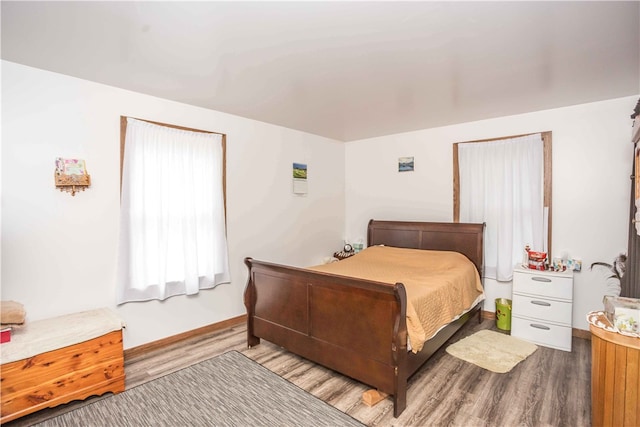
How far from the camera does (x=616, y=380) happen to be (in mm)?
1688

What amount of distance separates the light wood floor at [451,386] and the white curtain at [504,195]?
43.6 inches

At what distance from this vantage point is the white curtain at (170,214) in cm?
297

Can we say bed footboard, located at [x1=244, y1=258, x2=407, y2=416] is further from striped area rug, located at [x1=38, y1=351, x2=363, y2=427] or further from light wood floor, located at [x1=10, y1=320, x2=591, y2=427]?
striped area rug, located at [x1=38, y1=351, x2=363, y2=427]

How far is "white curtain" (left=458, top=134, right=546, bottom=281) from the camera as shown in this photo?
11.8 feet

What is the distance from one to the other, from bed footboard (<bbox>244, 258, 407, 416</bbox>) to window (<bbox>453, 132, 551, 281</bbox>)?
2375mm

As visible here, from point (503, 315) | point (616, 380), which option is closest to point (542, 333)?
point (503, 315)

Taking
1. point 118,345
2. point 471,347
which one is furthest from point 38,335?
point 471,347

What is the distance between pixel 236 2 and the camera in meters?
1.68

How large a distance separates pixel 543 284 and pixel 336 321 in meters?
2.26

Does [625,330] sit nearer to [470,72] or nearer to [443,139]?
[470,72]

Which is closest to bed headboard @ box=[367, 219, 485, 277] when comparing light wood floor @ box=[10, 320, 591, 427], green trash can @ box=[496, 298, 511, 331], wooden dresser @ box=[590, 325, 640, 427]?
green trash can @ box=[496, 298, 511, 331]

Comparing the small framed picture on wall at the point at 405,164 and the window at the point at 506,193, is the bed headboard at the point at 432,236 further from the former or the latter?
the small framed picture on wall at the point at 405,164

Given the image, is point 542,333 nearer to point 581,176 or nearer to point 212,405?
point 581,176

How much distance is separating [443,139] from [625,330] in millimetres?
3022
